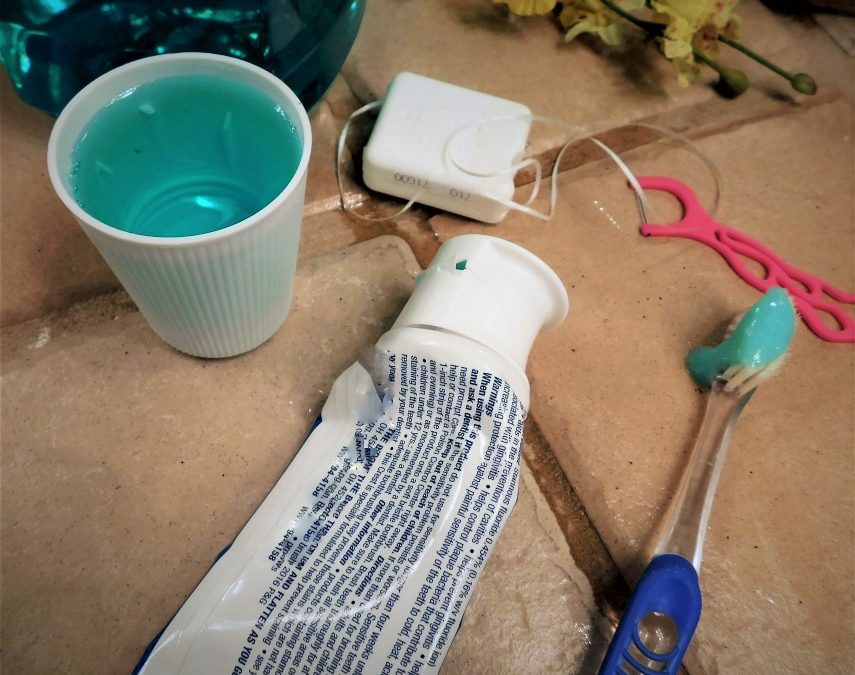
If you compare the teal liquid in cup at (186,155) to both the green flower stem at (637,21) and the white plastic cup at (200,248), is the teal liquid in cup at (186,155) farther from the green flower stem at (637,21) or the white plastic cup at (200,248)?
the green flower stem at (637,21)

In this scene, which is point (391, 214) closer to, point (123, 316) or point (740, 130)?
point (123, 316)

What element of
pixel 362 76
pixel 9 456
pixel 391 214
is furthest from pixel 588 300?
pixel 9 456

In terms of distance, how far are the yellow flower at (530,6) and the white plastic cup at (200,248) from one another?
29 cm

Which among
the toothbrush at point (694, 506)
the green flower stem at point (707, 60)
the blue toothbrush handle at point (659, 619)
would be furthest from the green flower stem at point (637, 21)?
the blue toothbrush handle at point (659, 619)

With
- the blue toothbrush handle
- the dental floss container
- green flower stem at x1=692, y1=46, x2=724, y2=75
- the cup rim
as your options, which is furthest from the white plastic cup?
green flower stem at x1=692, y1=46, x2=724, y2=75

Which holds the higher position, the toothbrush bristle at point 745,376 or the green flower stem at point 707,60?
the green flower stem at point 707,60

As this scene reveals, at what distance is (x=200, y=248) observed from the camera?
31 cm

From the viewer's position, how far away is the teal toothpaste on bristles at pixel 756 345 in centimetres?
43

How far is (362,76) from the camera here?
564mm

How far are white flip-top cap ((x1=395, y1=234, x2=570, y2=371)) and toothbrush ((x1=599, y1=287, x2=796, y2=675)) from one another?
0.38 feet

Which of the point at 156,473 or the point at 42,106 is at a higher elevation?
the point at 42,106

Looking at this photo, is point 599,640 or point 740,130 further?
point 740,130

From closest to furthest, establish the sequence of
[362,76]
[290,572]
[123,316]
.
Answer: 1. [290,572]
2. [123,316]
3. [362,76]

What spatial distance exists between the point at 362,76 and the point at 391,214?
13 centimetres
